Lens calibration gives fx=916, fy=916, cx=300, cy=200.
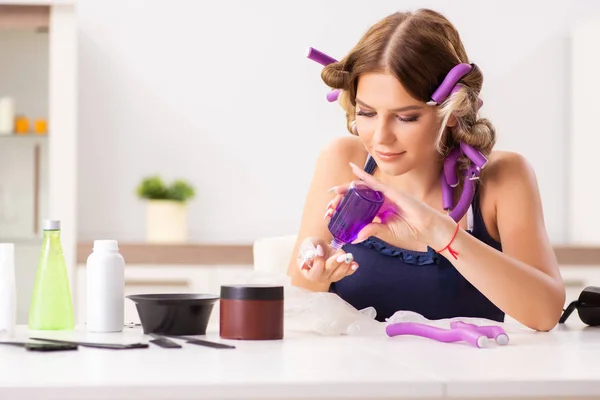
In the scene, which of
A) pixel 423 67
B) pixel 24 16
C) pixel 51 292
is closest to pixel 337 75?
pixel 423 67

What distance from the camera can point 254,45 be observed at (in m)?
4.29

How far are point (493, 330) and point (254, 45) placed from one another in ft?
9.78

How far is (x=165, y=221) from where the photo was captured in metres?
3.96

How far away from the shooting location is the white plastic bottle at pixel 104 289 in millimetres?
1623

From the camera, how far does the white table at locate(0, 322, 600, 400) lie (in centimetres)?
107

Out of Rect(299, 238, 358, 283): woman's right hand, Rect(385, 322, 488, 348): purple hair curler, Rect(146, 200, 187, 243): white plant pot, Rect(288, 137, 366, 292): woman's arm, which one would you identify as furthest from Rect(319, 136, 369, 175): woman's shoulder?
Rect(146, 200, 187, 243): white plant pot

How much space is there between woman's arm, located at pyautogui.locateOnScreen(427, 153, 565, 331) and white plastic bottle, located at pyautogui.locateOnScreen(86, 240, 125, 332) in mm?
577

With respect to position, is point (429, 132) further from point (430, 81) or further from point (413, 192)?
point (413, 192)

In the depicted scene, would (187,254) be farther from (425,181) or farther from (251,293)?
(251,293)

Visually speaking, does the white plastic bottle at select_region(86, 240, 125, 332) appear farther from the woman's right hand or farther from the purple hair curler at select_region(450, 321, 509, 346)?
the purple hair curler at select_region(450, 321, 509, 346)

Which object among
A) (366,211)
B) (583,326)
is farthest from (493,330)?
(583,326)

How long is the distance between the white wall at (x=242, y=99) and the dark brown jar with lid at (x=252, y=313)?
2.71 meters

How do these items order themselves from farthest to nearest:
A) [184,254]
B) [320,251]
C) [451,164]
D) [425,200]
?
[184,254], [425,200], [451,164], [320,251]

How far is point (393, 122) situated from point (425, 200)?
0.41m
